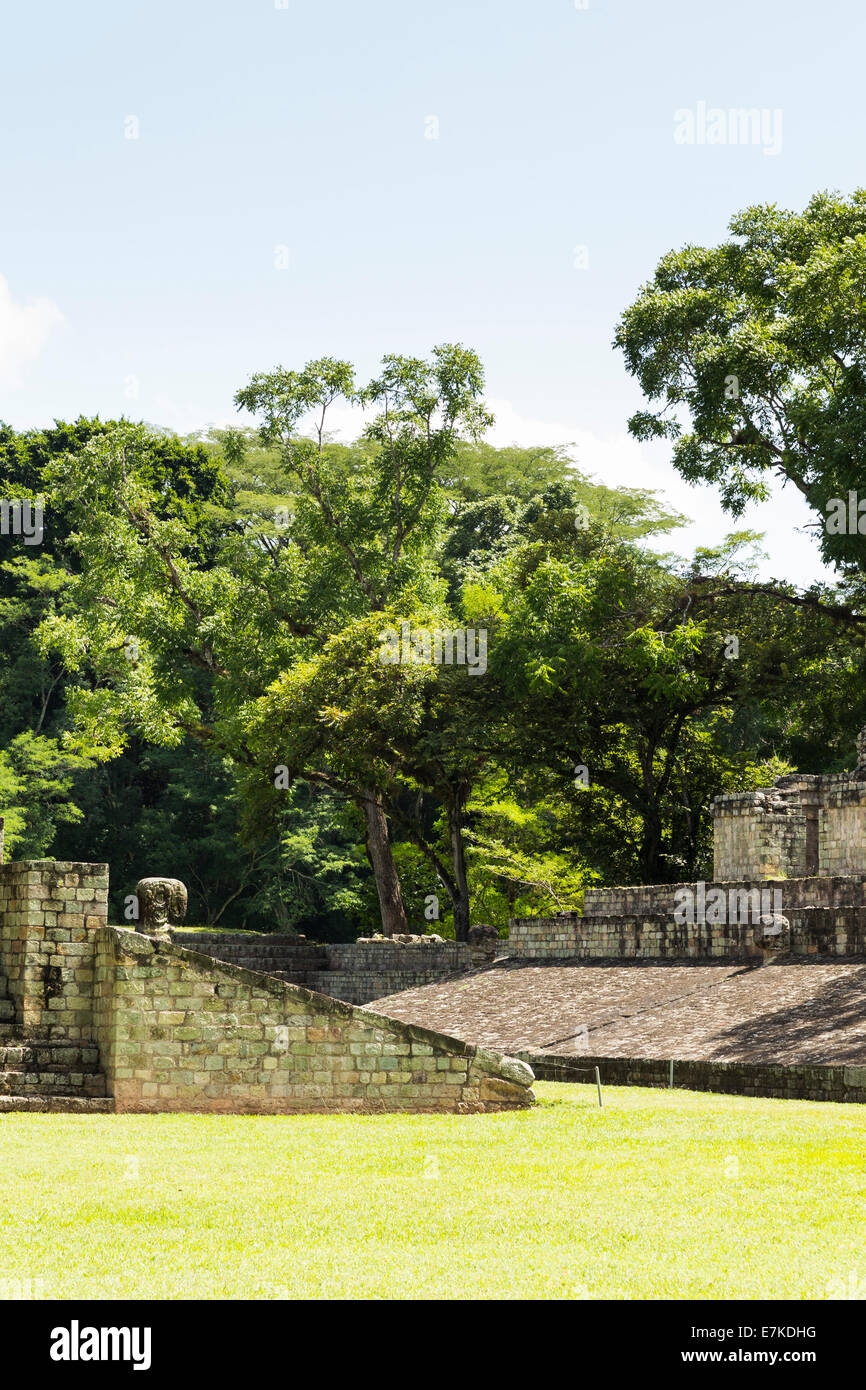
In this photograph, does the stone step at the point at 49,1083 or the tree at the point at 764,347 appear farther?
the tree at the point at 764,347

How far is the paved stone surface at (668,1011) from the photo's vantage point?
15562mm

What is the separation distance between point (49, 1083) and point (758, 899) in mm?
11278

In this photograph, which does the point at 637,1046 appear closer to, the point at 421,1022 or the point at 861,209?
the point at 421,1022

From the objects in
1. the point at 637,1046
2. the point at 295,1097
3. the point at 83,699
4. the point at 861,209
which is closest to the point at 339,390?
the point at 83,699

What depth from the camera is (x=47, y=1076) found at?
44.2 feet

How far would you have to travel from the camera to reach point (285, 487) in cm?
5609

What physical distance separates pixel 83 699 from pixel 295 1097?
25.1 m

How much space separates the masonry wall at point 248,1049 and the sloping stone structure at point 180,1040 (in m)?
0.01

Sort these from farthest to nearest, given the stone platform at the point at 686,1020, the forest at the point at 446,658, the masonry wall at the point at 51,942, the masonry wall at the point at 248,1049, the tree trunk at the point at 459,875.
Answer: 1. the tree trunk at the point at 459,875
2. the forest at the point at 446,658
3. the stone platform at the point at 686,1020
4. the masonry wall at the point at 51,942
5. the masonry wall at the point at 248,1049

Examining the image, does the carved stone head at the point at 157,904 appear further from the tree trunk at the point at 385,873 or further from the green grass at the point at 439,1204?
the tree trunk at the point at 385,873

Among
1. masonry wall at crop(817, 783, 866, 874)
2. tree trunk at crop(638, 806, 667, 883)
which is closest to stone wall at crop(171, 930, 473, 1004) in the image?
tree trunk at crop(638, 806, 667, 883)

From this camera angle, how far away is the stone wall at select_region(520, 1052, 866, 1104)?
1397cm

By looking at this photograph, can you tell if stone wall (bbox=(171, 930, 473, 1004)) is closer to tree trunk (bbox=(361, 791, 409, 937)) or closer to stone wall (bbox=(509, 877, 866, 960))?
tree trunk (bbox=(361, 791, 409, 937))

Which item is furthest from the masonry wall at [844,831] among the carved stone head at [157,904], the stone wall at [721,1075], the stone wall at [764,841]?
the carved stone head at [157,904]
